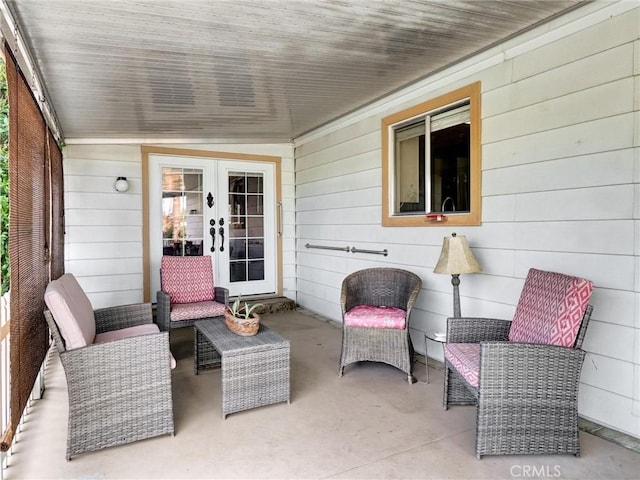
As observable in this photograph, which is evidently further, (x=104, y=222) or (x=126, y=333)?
(x=104, y=222)

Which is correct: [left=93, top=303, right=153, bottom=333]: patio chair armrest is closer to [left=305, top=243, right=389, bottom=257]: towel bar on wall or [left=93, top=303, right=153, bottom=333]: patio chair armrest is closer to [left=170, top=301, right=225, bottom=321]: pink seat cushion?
[left=170, top=301, right=225, bottom=321]: pink seat cushion

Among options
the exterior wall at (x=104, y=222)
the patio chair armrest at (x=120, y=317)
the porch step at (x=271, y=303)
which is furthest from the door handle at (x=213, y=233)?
the patio chair armrest at (x=120, y=317)

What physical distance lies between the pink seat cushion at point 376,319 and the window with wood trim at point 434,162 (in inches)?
36.2

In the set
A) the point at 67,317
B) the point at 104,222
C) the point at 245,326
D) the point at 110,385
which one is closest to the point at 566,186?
the point at 245,326

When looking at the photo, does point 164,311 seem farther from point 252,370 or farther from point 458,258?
point 458,258

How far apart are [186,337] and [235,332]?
1857 millimetres

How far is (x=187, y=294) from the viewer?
13.9 ft

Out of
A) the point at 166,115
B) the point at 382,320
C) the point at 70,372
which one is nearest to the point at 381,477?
the point at 382,320

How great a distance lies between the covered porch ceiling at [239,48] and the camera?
239cm

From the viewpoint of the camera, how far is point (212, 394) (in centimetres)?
305

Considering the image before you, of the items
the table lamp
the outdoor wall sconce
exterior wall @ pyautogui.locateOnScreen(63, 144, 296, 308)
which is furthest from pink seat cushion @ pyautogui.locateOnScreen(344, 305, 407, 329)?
the outdoor wall sconce

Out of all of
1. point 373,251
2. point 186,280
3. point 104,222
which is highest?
point 104,222

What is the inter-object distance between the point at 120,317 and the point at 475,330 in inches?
103

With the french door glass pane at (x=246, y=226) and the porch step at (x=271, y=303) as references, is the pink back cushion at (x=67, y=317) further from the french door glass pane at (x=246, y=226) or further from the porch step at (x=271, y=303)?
the french door glass pane at (x=246, y=226)
